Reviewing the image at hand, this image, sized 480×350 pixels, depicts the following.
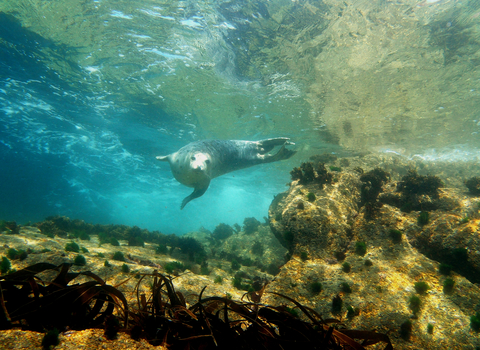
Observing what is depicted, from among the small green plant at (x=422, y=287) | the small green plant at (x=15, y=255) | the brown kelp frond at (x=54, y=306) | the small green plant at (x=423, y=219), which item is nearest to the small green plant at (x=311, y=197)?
the small green plant at (x=423, y=219)

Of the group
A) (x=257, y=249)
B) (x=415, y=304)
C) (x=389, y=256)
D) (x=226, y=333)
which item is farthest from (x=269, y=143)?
(x=226, y=333)

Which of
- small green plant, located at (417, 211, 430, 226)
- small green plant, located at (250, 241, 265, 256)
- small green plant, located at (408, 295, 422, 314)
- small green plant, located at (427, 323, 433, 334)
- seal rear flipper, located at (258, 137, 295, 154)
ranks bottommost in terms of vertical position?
small green plant, located at (250, 241, 265, 256)

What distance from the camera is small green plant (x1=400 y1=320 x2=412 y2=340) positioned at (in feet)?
8.93

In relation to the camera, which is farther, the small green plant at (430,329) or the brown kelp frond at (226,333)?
the small green plant at (430,329)

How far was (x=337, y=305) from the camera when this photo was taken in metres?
3.18

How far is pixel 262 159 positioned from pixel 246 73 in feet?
15.5

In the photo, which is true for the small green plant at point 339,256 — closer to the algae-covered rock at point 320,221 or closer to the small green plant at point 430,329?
the algae-covered rock at point 320,221

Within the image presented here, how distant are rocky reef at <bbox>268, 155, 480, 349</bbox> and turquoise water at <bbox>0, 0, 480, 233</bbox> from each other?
5913 mm

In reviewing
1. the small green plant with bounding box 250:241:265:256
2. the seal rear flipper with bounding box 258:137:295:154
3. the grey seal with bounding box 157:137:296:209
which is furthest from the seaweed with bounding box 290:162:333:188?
the small green plant with bounding box 250:241:265:256

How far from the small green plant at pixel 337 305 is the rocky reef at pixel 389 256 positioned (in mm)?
14

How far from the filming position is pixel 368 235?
4824 mm

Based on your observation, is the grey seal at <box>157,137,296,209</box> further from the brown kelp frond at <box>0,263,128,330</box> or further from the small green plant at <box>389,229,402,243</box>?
the brown kelp frond at <box>0,263,128,330</box>

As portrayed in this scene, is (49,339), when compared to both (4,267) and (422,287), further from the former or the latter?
(422,287)

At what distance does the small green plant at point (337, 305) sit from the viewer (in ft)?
10.3
